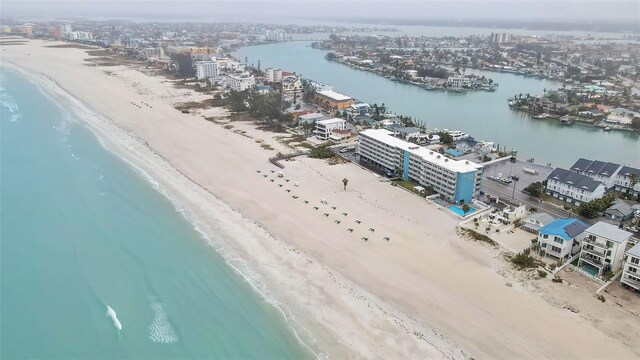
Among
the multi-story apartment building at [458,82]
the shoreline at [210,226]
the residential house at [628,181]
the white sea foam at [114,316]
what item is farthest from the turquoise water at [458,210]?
the multi-story apartment building at [458,82]

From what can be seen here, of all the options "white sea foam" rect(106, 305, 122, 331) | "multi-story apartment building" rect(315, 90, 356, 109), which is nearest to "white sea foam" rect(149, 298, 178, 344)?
"white sea foam" rect(106, 305, 122, 331)

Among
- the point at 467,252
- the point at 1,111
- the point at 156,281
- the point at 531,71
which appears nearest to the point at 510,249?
the point at 467,252

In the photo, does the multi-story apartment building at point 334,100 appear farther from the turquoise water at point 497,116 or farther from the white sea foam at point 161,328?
the white sea foam at point 161,328

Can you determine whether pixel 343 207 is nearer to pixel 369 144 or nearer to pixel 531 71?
pixel 369 144

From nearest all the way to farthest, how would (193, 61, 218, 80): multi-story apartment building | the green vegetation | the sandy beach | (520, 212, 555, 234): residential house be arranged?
1. the sandy beach
2. (520, 212, 555, 234): residential house
3. the green vegetation
4. (193, 61, 218, 80): multi-story apartment building

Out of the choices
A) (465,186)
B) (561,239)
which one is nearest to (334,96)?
(465,186)

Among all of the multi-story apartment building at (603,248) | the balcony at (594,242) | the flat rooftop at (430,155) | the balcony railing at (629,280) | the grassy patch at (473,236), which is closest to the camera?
the balcony railing at (629,280)

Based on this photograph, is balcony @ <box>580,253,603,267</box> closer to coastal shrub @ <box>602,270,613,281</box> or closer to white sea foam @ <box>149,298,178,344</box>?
coastal shrub @ <box>602,270,613,281</box>

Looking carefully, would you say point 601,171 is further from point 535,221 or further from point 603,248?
point 603,248
